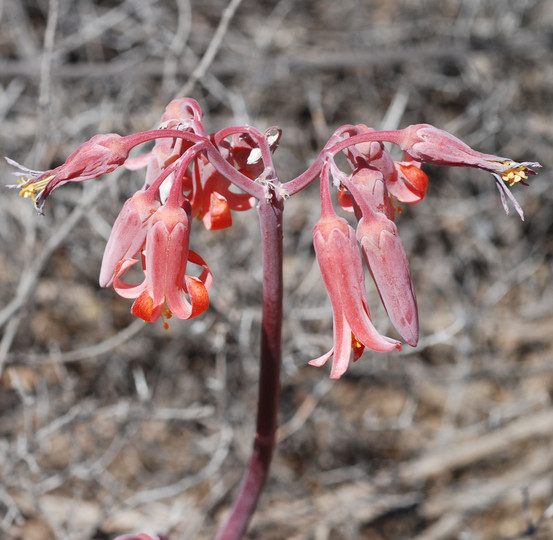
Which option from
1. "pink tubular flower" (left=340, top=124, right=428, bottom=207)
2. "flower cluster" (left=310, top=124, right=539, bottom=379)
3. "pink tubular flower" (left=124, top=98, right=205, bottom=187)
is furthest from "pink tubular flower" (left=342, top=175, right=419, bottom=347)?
"pink tubular flower" (left=124, top=98, right=205, bottom=187)

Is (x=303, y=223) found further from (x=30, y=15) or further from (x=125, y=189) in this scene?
(x=30, y=15)

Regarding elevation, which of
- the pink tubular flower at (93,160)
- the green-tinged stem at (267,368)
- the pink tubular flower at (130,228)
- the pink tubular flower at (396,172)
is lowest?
the green-tinged stem at (267,368)

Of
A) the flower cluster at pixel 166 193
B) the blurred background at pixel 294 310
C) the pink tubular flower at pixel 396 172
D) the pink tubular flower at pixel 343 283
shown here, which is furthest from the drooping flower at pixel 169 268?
the blurred background at pixel 294 310

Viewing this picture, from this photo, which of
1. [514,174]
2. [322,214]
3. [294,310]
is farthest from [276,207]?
[294,310]

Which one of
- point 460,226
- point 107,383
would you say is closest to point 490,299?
point 460,226

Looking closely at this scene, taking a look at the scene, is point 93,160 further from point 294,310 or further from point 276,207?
point 294,310

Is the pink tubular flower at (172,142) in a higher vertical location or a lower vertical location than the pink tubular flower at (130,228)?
higher

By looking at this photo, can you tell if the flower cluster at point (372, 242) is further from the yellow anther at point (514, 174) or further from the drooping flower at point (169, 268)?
the drooping flower at point (169, 268)
